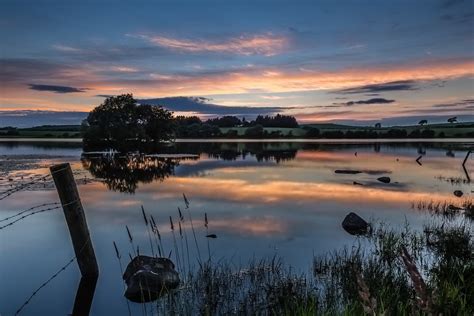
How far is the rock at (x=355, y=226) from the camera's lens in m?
19.4

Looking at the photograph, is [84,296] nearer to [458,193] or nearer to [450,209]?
[450,209]

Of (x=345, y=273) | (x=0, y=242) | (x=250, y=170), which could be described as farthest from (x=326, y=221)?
(x=250, y=170)

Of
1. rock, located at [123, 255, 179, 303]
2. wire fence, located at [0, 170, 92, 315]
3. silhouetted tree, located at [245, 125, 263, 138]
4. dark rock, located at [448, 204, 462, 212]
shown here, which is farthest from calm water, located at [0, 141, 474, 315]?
silhouetted tree, located at [245, 125, 263, 138]

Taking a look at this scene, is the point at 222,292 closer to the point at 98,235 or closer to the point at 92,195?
the point at 98,235

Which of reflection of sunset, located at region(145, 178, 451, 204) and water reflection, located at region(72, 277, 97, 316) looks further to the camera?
reflection of sunset, located at region(145, 178, 451, 204)

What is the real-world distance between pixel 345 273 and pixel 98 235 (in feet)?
40.5

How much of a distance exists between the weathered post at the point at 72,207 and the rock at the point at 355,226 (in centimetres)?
1264

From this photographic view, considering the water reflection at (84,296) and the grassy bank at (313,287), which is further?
the water reflection at (84,296)

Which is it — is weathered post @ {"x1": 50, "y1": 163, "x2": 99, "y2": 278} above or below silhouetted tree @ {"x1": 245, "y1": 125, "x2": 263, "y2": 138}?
below

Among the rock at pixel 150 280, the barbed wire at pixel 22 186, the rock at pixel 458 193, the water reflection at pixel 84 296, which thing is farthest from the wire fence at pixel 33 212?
the rock at pixel 458 193

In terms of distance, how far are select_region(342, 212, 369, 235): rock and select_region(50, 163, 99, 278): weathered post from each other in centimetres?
1264

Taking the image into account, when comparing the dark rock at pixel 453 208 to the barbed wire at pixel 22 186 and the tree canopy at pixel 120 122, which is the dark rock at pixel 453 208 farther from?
the tree canopy at pixel 120 122

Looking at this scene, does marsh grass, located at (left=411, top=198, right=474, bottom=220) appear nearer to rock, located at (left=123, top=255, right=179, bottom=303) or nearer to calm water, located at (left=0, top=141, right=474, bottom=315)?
calm water, located at (left=0, top=141, right=474, bottom=315)

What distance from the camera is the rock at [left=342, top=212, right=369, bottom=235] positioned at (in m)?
19.4
